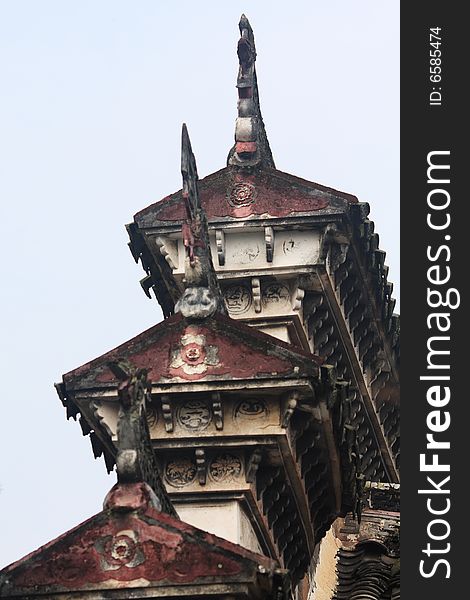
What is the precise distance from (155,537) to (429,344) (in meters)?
2.81

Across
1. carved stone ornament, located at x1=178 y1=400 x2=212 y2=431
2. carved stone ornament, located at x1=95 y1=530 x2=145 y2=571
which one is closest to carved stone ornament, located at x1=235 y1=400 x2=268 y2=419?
carved stone ornament, located at x1=178 y1=400 x2=212 y2=431

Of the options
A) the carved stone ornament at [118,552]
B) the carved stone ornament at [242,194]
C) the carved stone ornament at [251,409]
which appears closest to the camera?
the carved stone ornament at [118,552]

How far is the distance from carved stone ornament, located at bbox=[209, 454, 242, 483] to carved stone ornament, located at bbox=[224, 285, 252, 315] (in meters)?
4.07

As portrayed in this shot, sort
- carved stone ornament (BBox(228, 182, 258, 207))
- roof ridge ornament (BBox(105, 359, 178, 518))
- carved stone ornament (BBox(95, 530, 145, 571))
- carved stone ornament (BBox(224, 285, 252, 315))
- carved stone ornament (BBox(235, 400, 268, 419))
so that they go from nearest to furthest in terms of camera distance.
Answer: carved stone ornament (BBox(95, 530, 145, 571)) < roof ridge ornament (BBox(105, 359, 178, 518)) < carved stone ornament (BBox(235, 400, 268, 419)) < carved stone ornament (BBox(224, 285, 252, 315)) < carved stone ornament (BBox(228, 182, 258, 207))

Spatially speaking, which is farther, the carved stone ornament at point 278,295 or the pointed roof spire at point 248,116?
the pointed roof spire at point 248,116

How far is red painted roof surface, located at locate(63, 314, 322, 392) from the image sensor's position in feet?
64.1

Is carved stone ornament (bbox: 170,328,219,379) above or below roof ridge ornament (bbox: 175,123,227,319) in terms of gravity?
below

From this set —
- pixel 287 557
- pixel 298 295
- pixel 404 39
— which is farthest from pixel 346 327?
pixel 404 39

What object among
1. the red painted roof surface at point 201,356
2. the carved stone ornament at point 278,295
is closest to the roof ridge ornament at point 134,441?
the red painted roof surface at point 201,356

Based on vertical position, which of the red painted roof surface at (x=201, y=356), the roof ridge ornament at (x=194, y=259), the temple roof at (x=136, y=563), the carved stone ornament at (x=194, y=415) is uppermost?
the roof ridge ornament at (x=194, y=259)

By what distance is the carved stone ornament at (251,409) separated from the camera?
19734 millimetres

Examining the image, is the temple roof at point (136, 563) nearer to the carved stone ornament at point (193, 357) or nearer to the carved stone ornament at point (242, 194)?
the carved stone ornament at point (193, 357)

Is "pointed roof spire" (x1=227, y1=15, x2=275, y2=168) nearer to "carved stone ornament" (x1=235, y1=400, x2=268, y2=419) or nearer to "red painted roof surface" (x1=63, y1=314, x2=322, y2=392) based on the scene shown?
"red painted roof surface" (x1=63, y1=314, x2=322, y2=392)

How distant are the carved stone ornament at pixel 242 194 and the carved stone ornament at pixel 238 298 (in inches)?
40.4
